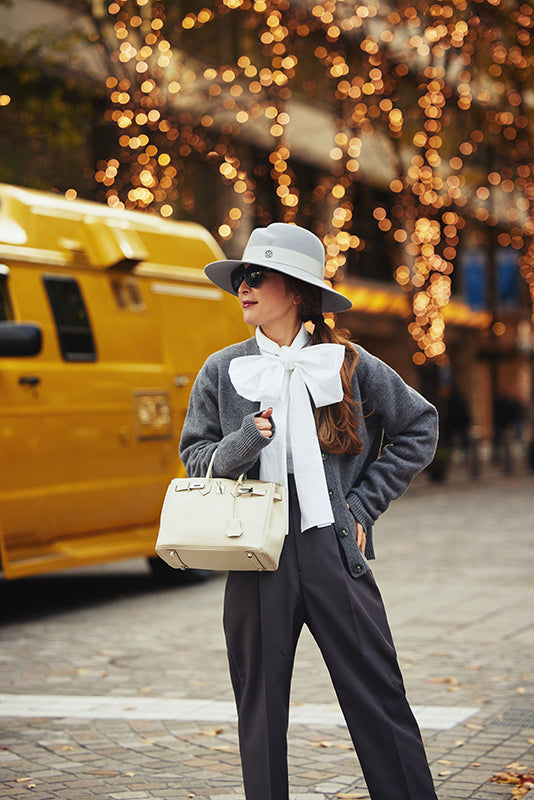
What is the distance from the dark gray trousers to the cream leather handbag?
15cm

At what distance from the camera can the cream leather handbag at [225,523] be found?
135 inches

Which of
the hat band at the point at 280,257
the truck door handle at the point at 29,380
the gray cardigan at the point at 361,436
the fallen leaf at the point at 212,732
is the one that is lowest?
the fallen leaf at the point at 212,732

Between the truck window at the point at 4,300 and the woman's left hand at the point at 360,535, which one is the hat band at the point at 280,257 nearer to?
the woman's left hand at the point at 360,535

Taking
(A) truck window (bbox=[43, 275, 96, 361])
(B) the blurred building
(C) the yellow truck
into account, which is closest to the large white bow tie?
(C) the yellow truck

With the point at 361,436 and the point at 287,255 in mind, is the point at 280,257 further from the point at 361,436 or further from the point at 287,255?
the point at 361,436

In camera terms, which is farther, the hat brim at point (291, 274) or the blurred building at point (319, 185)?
the blurred building at point (319, 185)

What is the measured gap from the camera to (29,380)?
8.54 meters

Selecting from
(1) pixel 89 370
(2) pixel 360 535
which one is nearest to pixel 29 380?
(1) pixel 89 370

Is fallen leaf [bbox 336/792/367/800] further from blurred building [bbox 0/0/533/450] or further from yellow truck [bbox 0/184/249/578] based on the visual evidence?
blurred building [bbox 0/0/533/450]

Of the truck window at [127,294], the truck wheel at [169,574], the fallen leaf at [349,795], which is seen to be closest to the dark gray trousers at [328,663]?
the fallen leaf at [349,795]

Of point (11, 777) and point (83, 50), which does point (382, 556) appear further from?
point (83, 50)

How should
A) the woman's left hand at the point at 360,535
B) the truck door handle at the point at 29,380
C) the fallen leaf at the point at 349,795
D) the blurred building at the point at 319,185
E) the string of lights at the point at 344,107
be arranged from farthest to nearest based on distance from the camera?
the blurred building at the point at 319,185 < the string of lights at the point at 344,107 < the truck door handle at the point at 29,380 < the fallen leaf at the point at 349,795 < the woman's left hand at the point at 360,535

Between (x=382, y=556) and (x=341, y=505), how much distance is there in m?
8.60

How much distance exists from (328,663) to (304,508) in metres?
0.47
